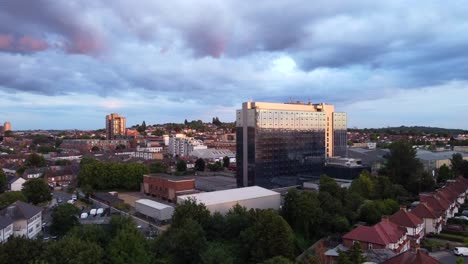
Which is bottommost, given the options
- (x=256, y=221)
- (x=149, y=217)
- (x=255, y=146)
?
(x=149, y=217)

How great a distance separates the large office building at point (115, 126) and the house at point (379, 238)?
317 ft

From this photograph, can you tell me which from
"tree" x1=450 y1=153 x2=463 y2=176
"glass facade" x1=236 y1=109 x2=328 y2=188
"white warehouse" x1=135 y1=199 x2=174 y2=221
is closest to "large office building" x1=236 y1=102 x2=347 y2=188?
"glass facade" x1=236 y1=109 x2=328 y2=188

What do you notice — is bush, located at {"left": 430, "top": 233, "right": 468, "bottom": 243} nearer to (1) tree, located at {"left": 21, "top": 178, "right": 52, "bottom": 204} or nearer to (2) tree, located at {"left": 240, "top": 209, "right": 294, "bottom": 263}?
(2) tree, located at {"left": 240, "top": 209, "right": 294, "bottom": 263}

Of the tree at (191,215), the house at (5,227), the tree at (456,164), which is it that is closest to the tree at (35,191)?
the house at (5,227)

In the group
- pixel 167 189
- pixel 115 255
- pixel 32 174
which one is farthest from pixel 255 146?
pixel 32 174

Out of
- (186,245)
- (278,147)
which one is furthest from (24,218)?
(278,147)

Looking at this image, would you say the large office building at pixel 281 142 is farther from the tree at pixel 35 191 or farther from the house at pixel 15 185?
the house at pixel 15 185

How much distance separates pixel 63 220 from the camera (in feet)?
71.4

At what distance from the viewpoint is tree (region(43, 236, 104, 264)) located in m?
14.1

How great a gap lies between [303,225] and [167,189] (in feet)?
48.8

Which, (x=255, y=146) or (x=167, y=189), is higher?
(x=255, y=146)

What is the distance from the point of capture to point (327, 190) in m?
24.4

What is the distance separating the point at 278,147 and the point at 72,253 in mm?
22906

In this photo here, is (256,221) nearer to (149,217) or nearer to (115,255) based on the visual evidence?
(115,255)
